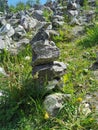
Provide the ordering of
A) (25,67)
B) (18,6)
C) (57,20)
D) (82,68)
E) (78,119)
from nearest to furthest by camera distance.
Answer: (78,119) → (25,67) → (82,68) → (57,20) → (18,6)

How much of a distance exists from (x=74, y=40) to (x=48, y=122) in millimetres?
3801

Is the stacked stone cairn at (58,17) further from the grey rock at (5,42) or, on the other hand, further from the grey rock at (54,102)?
the grey rock at (54,102)

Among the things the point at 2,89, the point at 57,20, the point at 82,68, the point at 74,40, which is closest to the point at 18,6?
the point at 57,20

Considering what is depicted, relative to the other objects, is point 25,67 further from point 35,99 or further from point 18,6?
point 18,6

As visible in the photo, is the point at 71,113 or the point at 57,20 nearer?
the point at 71,113

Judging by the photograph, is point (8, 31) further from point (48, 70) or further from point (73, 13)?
point (48, 70)

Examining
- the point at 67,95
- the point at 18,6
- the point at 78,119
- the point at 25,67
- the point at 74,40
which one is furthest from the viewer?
the point at 18,6

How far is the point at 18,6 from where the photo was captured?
546 inches

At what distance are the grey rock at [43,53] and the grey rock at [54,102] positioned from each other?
0.55 m

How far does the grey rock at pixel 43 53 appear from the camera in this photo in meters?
5.16

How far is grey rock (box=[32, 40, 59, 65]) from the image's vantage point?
5156 mm

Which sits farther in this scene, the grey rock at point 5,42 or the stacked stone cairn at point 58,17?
the stacked stone cairn at point 58,17

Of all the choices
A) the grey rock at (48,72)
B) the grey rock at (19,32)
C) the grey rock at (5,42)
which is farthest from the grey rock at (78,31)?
the grey rock at (48,72)

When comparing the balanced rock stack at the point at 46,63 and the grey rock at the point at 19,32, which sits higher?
the balanced rock stack at the point at 46,63
